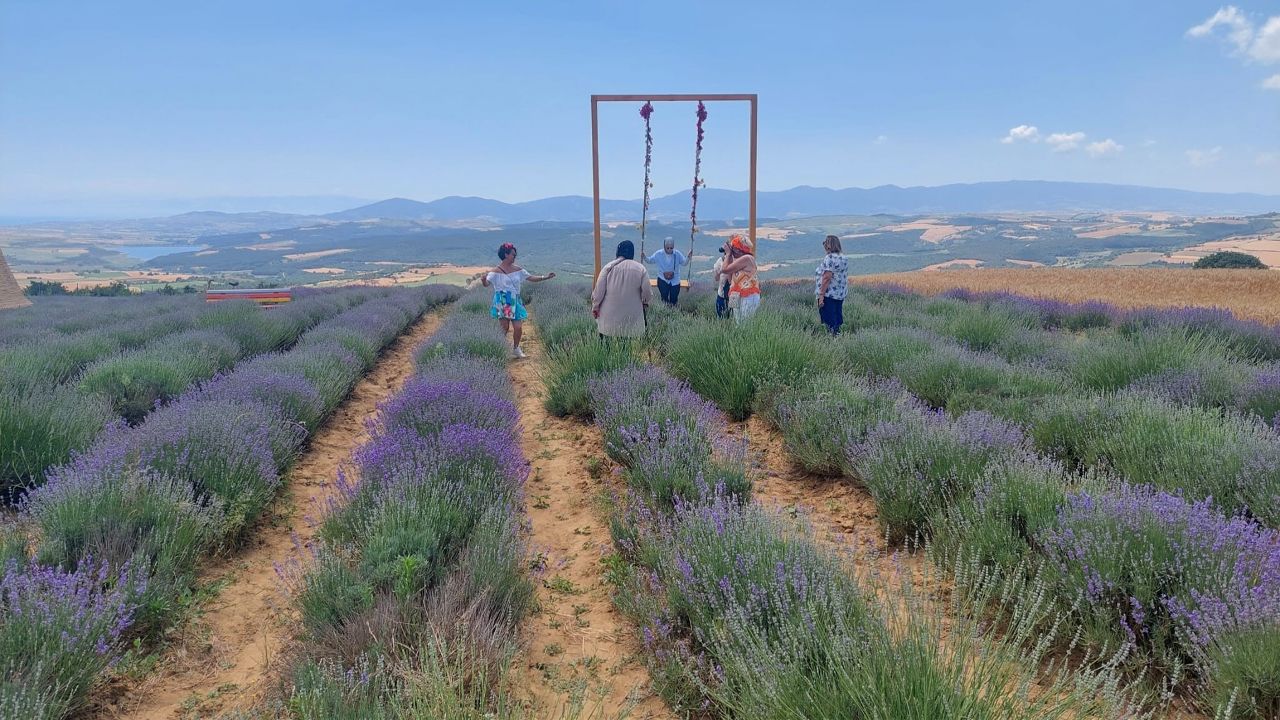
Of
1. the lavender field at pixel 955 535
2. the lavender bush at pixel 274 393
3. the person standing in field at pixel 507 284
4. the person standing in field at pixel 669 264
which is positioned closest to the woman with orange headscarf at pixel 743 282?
the lavender field at pixel 955 535

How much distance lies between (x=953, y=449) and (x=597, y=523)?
2.08 meters

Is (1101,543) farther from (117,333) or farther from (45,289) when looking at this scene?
(45,289)

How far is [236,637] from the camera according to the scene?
9.24 ft

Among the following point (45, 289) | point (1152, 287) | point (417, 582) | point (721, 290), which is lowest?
point (45, 289)

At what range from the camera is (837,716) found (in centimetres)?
167

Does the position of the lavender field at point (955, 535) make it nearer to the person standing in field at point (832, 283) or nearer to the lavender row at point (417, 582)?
the lavender row at point (417, 582)

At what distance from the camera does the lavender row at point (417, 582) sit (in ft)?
6.36

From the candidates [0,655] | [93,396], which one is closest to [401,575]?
[0,655]

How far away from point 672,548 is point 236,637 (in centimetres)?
193

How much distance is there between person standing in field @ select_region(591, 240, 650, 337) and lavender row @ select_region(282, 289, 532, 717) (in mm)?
2766

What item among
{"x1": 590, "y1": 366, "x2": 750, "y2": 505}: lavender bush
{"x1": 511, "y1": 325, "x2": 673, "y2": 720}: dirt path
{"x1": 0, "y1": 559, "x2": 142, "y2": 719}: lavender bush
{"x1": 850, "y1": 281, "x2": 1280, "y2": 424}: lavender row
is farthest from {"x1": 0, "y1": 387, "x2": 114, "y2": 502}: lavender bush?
{"x1": 850, "y1": 281, "x2": 1280, "y2": 424}: lavender row

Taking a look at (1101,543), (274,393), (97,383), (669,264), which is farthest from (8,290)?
(1101,543)

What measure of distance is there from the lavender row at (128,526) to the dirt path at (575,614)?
149 centimetres

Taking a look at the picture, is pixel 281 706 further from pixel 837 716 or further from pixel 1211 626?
pixel 1211 626
